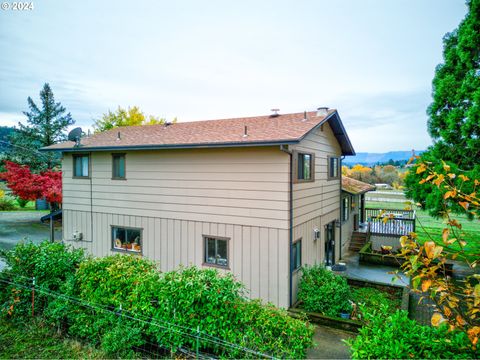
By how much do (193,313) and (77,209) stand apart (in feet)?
32.3

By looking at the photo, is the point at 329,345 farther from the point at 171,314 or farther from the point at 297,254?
the point at 171,314

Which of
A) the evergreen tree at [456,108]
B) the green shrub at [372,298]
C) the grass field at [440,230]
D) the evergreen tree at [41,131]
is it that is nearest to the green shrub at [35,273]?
the grass field at [440,230]

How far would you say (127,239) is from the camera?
11.7 metres

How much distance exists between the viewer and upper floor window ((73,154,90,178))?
12.6m

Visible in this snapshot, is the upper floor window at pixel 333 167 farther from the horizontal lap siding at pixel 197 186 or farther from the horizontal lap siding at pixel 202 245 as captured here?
the horizontal lap siding at pixel 202 245

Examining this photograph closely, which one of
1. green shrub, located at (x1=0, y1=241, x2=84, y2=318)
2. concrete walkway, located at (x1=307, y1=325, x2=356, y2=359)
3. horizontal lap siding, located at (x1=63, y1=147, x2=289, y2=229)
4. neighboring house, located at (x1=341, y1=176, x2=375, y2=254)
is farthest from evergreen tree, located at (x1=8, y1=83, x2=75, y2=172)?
concrete walkway, located at (x1=307, y1=325, x2=356, y2=359)

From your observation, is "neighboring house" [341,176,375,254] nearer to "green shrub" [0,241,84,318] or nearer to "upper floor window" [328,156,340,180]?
"upper floor window" [328,156,340,180]

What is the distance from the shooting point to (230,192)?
9477mm

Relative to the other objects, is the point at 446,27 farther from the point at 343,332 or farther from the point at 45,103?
the point at 45,103

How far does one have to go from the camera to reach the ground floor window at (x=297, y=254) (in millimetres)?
9148

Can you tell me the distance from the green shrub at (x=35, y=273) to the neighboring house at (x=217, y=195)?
379cm

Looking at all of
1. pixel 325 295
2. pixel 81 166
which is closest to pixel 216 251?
pixel 325 295

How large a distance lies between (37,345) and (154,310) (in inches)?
117

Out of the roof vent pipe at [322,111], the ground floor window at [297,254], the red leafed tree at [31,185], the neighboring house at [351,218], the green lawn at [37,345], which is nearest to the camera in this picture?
the green lawn at [37,345]
